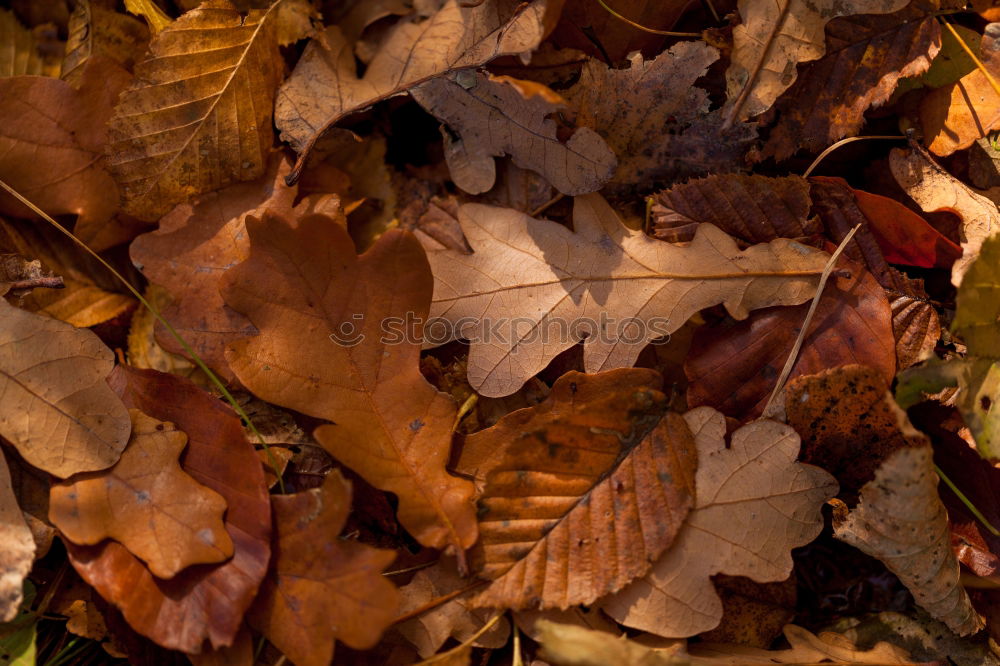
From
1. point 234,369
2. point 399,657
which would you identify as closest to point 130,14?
point 234,369

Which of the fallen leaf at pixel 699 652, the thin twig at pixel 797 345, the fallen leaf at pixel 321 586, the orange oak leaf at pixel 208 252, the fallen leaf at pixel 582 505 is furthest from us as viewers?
the orange oak leaf at pixel 208 252

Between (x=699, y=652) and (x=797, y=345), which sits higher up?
(x=797, y=345)

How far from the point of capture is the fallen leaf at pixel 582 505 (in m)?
1.57

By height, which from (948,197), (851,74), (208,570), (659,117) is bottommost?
(208,570)

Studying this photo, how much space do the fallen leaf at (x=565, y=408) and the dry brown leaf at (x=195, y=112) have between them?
35.9 inches

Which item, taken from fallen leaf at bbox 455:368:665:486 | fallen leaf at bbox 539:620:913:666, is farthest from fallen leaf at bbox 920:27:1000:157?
fallen leaf at bbox 539:620:913:666

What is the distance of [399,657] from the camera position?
65.1 inches

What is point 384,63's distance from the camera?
197 centimetres

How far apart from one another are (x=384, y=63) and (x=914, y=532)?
1690 millimetres

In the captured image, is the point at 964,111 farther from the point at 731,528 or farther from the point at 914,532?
the point at 731,528

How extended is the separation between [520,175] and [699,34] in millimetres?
574

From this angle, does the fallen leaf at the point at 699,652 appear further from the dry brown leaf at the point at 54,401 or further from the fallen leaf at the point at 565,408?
the dry brown leaf at the point at 54,401

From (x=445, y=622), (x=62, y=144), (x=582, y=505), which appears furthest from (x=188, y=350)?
(x=582, y=505)

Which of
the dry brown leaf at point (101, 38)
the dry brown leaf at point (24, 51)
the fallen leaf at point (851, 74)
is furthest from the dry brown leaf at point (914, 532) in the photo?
the dry brown leaf at point (24, 51)
